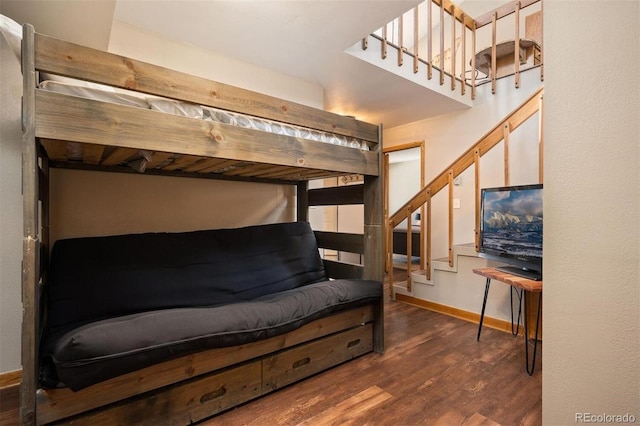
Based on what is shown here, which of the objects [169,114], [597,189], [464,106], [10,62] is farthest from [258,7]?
[464,106]

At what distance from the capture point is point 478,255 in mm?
2727

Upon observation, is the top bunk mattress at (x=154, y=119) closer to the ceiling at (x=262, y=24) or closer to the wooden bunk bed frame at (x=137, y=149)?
the wooden bunk bed frame at (x=137, y=149)

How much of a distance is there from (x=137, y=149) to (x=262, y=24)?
4.96 ft

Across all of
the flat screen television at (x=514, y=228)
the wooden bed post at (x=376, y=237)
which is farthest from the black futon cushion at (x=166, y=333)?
the flat screen television at (x=514, y=228)

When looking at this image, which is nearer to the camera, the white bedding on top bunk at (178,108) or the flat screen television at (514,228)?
the white bedding on top bunk at (178,108)

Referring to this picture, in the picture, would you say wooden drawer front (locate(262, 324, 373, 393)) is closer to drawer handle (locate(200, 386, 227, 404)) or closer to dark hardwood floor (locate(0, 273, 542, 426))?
dark hardwood floor (locate(0, 273, 542, 426))

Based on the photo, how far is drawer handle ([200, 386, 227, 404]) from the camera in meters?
1.47

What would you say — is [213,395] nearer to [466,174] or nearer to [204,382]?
[204,382]

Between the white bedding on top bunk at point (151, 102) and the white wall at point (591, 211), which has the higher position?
the white bedding on top bunk at point (151, 102)

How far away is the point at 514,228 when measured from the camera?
232cm

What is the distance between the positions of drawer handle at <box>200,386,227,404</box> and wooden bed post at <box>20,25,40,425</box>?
63 centimetres

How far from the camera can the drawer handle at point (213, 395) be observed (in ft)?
4.83

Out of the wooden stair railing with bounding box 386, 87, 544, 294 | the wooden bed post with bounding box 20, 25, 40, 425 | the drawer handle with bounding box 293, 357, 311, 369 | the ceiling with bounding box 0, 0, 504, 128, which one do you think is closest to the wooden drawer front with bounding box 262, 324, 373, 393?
the drawer handle with bounding box 293, 357, 311, 369

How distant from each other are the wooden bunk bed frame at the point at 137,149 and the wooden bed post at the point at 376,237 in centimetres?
12
